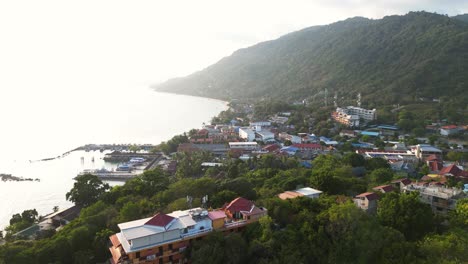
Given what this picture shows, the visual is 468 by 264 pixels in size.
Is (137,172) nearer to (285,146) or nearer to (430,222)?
(285,146)

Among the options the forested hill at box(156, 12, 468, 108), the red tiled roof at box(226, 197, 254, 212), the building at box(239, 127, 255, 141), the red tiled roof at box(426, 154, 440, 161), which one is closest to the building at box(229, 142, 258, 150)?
the building at box(239, 127, 255, 141)

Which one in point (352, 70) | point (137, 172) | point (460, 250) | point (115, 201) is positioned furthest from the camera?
point (352, 70)

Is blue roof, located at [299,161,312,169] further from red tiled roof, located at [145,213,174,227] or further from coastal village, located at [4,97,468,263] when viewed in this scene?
red tiled roof, located at [145,213,174,227]

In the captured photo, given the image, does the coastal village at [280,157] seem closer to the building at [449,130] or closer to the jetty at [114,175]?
the building at [449,130]

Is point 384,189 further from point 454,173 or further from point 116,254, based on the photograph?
point 116,254

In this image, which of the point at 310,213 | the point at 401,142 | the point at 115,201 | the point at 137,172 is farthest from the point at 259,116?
the point at 310,213

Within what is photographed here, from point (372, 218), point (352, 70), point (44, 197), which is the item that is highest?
point (352, 70)

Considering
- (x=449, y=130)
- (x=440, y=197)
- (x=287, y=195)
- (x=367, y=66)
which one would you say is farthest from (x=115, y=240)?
(x=367, y=66)
